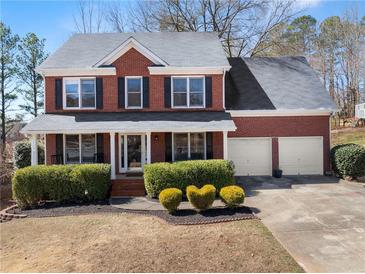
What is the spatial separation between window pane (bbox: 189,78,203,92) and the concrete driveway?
5.39m

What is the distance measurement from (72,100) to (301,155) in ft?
42.6

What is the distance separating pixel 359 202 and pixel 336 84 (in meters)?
34.8

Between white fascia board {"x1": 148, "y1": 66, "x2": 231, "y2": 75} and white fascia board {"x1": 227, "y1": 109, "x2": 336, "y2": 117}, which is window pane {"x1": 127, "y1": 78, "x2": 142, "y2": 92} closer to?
white fascia board {"x1": 148, "y1": 66, "x2": 231, "y2": 75}

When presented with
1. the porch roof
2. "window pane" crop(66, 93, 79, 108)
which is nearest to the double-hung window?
the porch roof

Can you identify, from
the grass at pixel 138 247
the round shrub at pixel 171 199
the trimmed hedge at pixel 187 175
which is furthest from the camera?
the trimmed hedge at pixel 187 175

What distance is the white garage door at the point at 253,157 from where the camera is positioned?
17.5 meters

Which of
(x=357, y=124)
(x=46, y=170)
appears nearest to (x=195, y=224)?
(x=46, y=170)

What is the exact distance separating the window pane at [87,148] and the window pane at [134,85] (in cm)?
319

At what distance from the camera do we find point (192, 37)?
2034 cm

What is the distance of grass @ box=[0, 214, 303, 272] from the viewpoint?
7.18 metres

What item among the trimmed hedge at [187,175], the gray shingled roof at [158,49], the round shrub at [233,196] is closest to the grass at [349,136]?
the gray shingled roof at [158,49]

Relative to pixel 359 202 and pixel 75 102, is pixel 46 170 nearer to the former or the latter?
pixel 75 102

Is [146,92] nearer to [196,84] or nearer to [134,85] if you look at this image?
[134,85]

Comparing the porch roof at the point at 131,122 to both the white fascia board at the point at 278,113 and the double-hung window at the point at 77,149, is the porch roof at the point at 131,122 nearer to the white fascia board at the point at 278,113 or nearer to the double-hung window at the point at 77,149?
the double-hung window at the point at 77,149
